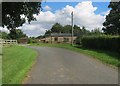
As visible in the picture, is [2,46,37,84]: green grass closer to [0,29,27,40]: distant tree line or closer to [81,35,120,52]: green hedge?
[0,29,27,40]: distant tree line

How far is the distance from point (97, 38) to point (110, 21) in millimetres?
27780

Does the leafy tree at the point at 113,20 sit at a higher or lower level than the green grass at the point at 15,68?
higher

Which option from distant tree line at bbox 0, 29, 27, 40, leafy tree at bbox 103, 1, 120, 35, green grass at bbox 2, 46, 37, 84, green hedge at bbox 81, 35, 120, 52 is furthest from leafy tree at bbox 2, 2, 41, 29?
leafy tree at bbox 103, 1, 120, 35

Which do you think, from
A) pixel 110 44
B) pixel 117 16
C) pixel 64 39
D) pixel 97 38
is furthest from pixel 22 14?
pixel 64 39

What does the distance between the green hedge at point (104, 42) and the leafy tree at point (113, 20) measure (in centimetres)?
1923

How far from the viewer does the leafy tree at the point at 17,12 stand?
91.3ft

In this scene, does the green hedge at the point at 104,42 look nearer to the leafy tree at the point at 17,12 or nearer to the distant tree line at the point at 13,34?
the leafy tree at the point at 17,12

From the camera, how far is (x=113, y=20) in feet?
227

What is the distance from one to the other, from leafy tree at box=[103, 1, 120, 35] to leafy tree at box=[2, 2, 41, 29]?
3970cm

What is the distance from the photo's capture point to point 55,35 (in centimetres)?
11938

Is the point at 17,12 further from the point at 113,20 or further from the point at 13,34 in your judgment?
the point at 113,20

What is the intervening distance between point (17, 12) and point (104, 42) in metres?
14.1

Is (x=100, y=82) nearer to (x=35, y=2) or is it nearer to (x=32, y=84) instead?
(x=32, y=84)

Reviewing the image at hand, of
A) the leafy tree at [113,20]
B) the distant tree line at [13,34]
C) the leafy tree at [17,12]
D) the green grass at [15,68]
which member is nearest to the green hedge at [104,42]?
the leafy tree at [17,12]
